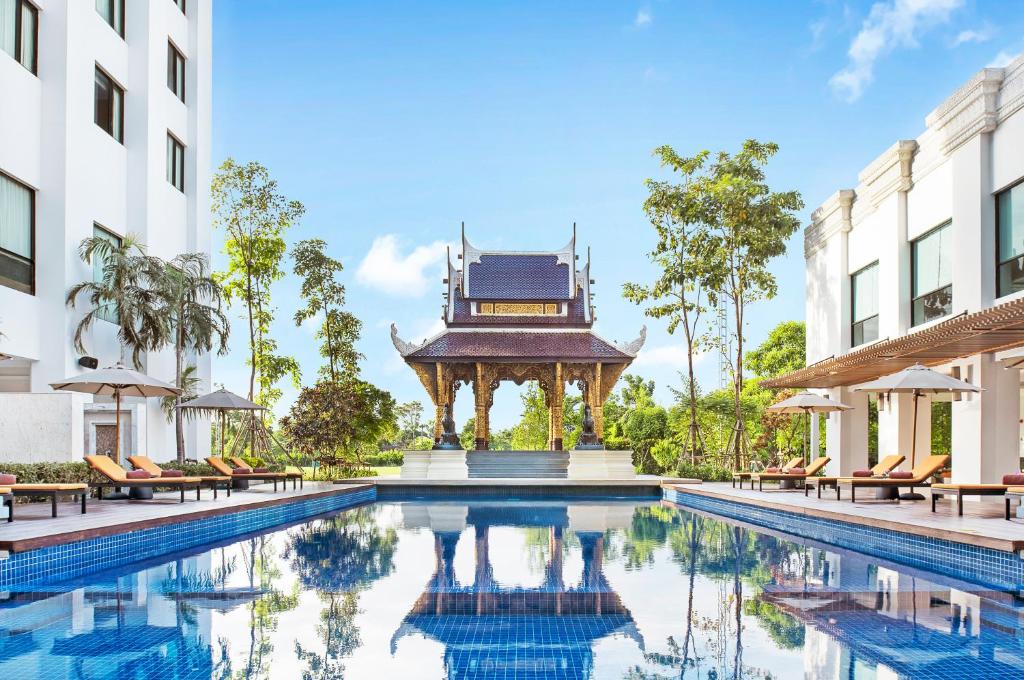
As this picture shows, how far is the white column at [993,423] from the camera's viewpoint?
39.0ft

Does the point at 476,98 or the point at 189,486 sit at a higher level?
the point at 476,98

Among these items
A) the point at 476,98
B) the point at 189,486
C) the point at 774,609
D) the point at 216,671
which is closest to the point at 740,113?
the point at 476,98

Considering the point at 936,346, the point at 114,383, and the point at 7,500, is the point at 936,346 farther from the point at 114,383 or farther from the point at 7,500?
the point at 7,500

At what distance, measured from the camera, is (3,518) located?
889 cm

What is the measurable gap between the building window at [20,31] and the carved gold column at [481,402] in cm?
1296

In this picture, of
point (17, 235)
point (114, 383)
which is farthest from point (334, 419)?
point (114, 383)

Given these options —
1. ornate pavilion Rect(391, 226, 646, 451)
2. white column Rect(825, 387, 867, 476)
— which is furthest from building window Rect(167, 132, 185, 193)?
white column Rect(825, 387, 867, 476)

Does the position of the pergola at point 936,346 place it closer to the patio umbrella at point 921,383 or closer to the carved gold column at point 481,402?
the patio umbrella at point 921,383

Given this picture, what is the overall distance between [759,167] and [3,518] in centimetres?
1753

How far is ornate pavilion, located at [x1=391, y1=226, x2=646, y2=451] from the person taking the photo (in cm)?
2406

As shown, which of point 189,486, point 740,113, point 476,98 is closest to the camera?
point 189,486

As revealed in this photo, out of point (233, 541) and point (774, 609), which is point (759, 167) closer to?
point (233, 541)

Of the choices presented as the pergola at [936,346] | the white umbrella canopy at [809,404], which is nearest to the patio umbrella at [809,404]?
the white umbrella canopy at [809,404]

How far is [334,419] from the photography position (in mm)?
22562
